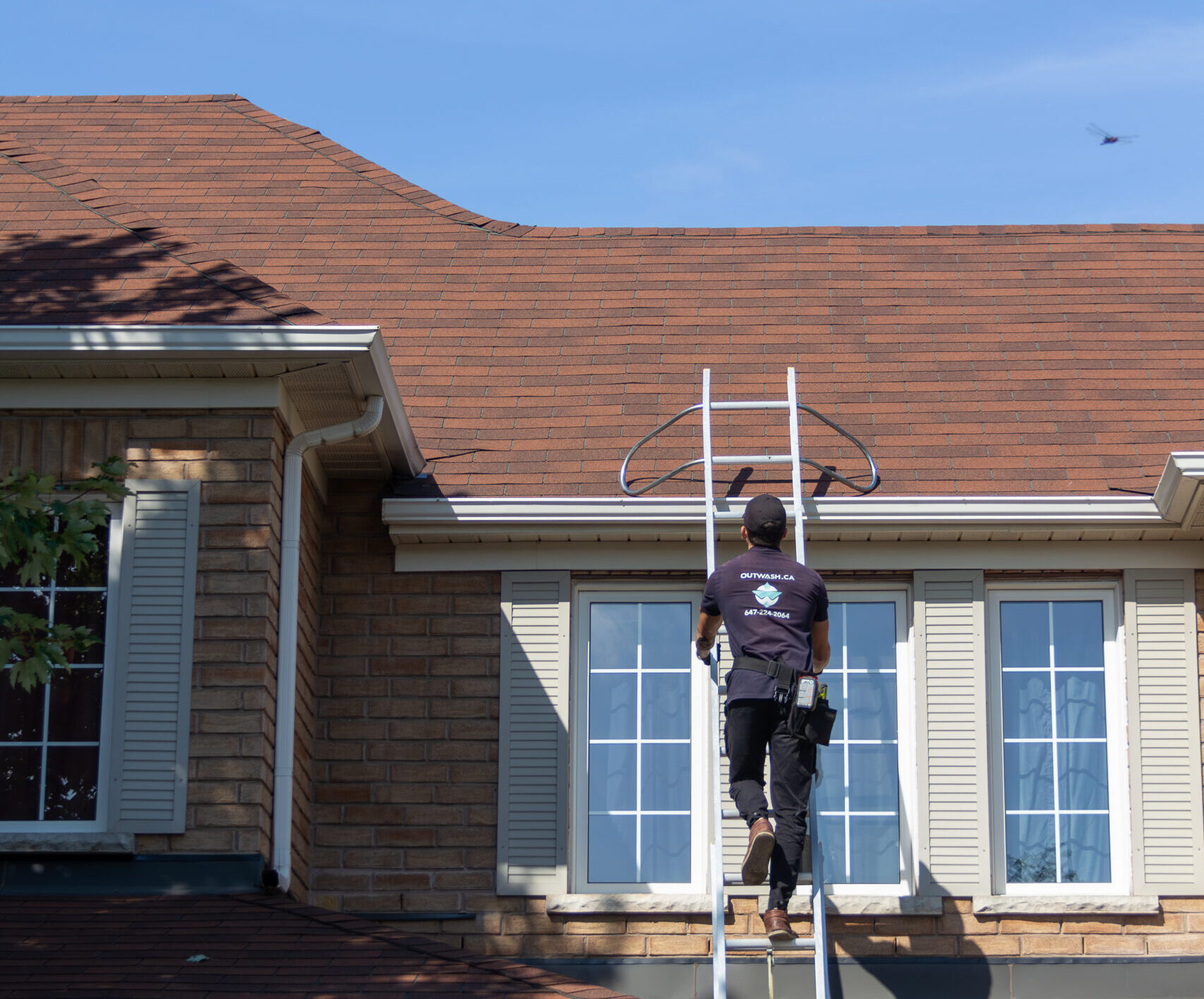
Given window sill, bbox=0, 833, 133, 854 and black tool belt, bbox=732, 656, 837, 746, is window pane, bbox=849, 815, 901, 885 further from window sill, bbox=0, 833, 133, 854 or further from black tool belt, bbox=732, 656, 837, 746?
window sill, bbox=0, 833, 133, 854

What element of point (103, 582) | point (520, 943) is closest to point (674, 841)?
point (520, 943)

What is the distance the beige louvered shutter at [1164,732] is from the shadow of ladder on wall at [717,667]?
4.97 ft

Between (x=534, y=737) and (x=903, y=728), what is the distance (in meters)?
1.86

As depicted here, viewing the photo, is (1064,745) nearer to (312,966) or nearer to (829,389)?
(829,389)

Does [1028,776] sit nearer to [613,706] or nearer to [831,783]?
[831,783]

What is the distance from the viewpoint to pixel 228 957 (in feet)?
21.6

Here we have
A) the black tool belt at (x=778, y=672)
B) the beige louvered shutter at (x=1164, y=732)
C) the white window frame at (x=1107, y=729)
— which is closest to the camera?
the black tool belt at (x=778, y=672)

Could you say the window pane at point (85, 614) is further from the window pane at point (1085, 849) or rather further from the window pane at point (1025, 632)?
the window pane at point (1085, 849)

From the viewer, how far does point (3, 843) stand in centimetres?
741

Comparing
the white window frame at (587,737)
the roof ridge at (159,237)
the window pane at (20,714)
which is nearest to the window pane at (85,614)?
the window pane at (20,714)

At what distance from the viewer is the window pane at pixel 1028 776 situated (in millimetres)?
8648

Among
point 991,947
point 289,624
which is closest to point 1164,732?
point 991,947

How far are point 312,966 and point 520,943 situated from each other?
1972mm

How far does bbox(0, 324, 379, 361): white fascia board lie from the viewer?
762 centimetres
